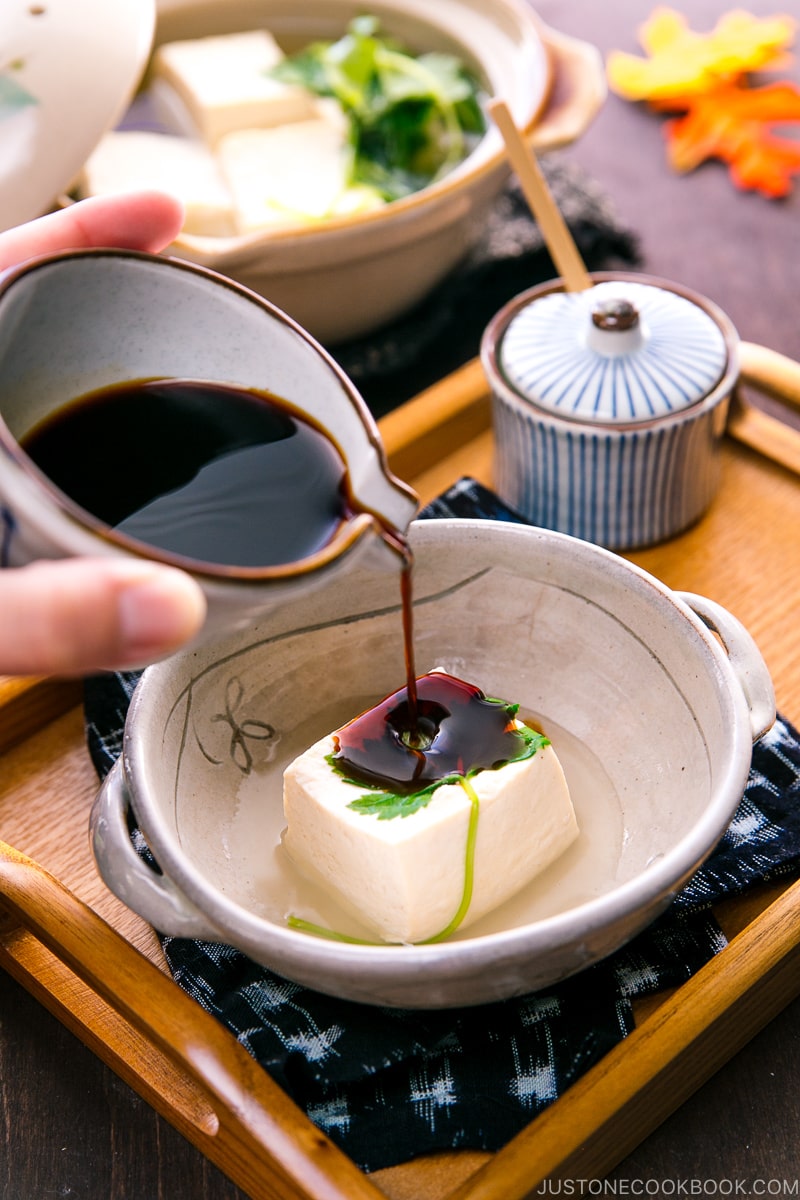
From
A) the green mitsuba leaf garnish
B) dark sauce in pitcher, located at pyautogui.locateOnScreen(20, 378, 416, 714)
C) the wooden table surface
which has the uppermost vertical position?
dark sauce in pitcher, located at pyautogui.locateOnScreen(20, 378, 416, 714)

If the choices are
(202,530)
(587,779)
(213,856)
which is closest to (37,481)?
(202,530)

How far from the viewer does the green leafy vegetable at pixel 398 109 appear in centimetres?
185

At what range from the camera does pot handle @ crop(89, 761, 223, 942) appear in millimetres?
875

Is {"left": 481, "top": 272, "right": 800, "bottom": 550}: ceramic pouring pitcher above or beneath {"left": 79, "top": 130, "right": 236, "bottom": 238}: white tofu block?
beneath

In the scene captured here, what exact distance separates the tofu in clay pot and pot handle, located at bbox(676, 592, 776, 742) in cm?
17

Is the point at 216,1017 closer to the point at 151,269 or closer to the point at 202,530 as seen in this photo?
the point at 202,530

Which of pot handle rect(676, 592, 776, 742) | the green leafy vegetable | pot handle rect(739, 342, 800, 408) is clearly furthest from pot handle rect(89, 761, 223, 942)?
the green leafy vegetable

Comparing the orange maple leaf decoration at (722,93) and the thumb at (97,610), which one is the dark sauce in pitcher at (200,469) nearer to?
the thumb at (97,610)

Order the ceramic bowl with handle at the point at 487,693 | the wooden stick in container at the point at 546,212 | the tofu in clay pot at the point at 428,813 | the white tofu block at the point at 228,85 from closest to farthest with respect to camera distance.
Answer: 1. the ceramic bowl with handle at the point at 487,693
2. the tofu in clay pot at the point at 428,813
3. the wooden stick in container at the point at 546,212
4. the white tofu block at the point at 228,85

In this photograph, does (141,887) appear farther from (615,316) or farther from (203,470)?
(615,316)

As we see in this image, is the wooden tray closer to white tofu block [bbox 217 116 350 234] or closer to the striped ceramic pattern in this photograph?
the striped ceramic pattern

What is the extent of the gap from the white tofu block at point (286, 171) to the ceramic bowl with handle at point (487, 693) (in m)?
0.78

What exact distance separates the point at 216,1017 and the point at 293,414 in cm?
48

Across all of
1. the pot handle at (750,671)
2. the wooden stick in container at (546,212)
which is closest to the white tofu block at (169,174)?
the wooden stick in container at (546,212)
